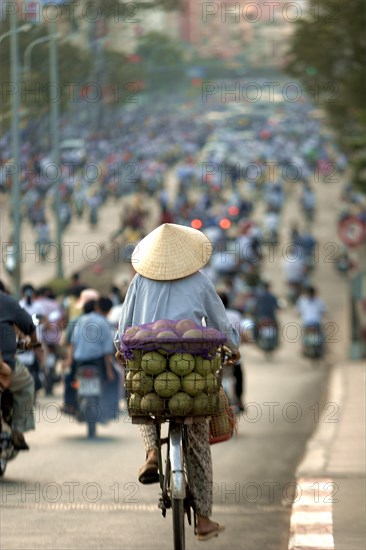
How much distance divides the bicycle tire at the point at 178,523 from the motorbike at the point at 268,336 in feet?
81.5

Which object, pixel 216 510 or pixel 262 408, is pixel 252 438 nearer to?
pixel 262 408

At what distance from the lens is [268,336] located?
32.6m

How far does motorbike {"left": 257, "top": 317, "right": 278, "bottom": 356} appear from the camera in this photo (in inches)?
1280

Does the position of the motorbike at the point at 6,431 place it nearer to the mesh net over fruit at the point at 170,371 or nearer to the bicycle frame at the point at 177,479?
the bicycle frame at the point at 177,479

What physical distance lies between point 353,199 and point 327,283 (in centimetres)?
1884

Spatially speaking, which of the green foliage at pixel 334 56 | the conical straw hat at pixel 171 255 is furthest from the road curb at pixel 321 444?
the green foliage at pixel 334 56

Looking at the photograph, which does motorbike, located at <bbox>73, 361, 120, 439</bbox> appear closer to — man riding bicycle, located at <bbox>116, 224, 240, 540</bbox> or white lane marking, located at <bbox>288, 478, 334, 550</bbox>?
white lane marking, located at <bbox>288, 478, 334, 550</bbox>

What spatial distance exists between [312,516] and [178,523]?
2.05m

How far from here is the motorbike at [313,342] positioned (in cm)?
3116

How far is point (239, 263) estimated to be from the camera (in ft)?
148

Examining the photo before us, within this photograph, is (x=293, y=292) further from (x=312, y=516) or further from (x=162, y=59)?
(x=162, y=59)

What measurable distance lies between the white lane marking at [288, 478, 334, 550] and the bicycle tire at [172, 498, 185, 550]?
3.25ft

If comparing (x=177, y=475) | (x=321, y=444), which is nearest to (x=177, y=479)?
(x=177, y=475)

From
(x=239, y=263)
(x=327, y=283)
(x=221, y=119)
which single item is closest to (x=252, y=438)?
(x=239, y=263)
